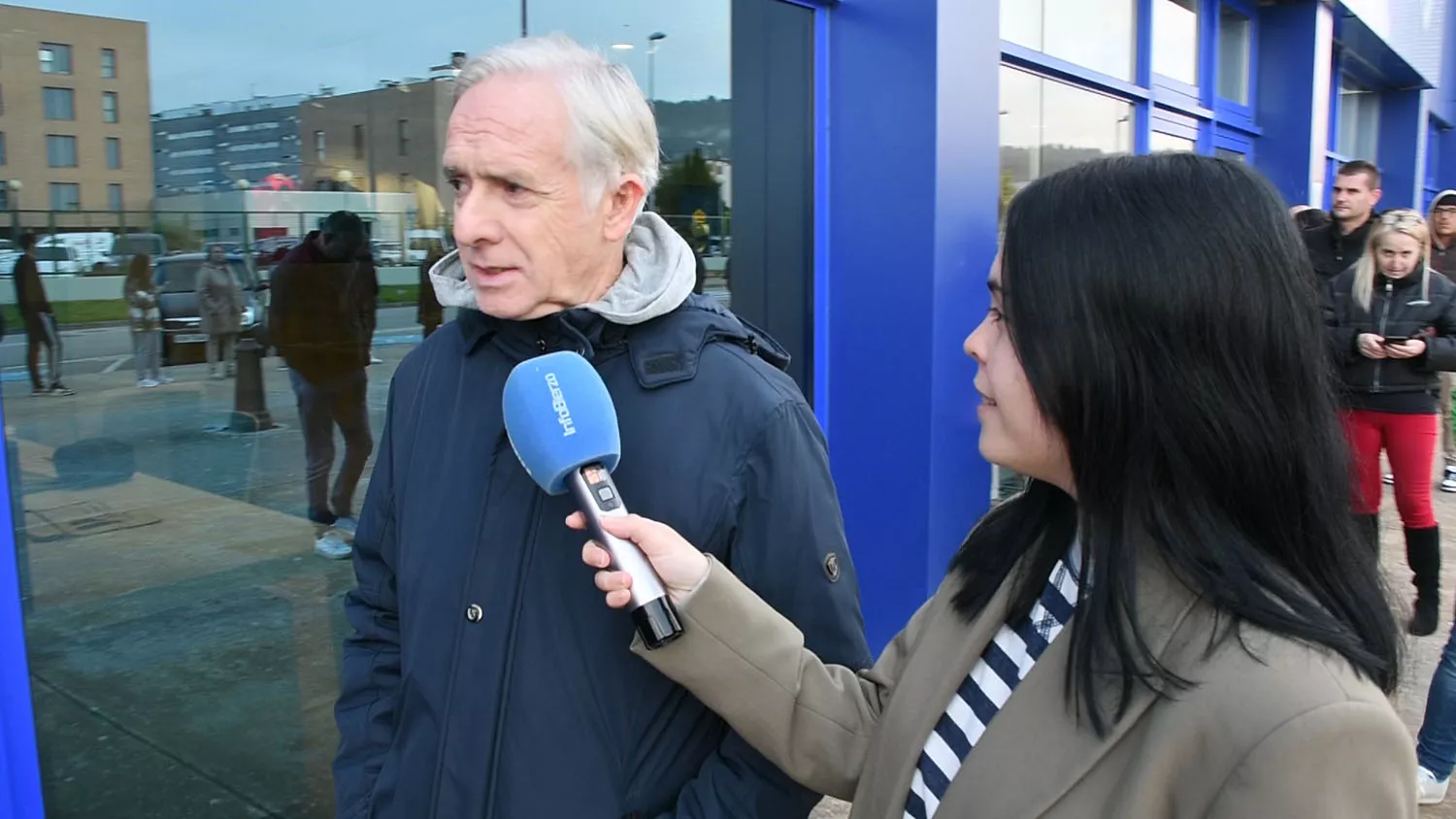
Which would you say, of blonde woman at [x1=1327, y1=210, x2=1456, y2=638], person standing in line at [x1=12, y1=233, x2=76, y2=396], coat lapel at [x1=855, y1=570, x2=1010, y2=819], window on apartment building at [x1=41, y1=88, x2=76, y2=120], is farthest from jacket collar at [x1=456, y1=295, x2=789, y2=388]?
blonde woman at [x1=1327, y1=210, x2=1456, y2=638]

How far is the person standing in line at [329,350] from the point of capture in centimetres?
287

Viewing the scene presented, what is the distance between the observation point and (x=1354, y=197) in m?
5.62

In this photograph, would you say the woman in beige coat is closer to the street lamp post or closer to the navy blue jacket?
the navy blue jacket

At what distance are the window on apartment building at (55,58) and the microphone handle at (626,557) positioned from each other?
1.82 metres

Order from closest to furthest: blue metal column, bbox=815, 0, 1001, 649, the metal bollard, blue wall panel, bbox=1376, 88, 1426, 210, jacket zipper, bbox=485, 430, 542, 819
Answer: jacket zipper, bbox=485, 430, 542, 819, the metal bollard, blue metal column, bbox=815, 0, 1001, 649, blue wall panel, bbox=1376, 88, 1426, 210

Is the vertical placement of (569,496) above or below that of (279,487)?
above

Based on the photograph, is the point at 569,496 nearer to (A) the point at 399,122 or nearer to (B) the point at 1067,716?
(B) the point at 1067,716

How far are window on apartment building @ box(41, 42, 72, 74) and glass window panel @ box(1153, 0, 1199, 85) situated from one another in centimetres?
598

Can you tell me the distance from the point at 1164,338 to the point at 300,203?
7.78 feet

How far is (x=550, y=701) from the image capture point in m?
1.51

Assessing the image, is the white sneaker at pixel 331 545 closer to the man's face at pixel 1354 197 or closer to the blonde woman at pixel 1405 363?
the blonde woman at pixel 1405 363

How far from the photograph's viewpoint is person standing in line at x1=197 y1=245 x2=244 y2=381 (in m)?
2.63

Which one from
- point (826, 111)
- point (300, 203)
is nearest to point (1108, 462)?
point (300, 203)

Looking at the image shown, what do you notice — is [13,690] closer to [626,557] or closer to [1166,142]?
[626,557]
